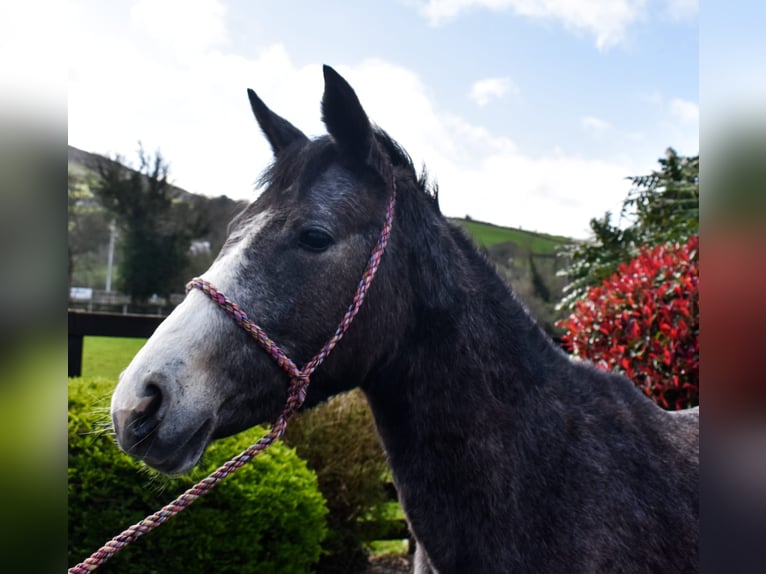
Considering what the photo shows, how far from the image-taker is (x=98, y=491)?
326 cm

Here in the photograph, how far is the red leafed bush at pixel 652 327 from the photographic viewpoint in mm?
4121

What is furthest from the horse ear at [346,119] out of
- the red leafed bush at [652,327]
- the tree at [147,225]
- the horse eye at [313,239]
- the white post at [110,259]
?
the white post at [110,259]

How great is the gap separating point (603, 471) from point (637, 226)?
9712mm

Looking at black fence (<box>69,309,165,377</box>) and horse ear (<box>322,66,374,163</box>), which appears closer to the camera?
horse ear (<box>322,66,374,163</box>)

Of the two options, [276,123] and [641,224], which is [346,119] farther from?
[641,224]

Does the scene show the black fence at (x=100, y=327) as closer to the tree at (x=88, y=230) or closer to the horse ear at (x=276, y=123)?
the horse ear at (x=276, y=123)

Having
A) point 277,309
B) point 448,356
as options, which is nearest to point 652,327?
point 448,356

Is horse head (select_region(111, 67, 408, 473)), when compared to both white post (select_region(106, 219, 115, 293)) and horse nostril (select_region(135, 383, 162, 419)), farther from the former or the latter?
white post (select_region(106, 219, 115, 293))

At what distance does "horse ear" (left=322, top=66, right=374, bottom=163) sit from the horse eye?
32cm

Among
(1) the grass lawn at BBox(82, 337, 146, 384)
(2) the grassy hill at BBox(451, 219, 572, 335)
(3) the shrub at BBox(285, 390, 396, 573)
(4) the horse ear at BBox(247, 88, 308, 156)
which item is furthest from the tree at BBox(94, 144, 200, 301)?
(4) the horse ear at BBox(247, 88, 308, 156)

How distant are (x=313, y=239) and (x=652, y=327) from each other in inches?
140

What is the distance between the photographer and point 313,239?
1.71m

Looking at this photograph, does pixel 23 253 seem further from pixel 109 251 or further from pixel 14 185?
pixel 109 251

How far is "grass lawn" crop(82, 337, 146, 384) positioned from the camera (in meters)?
12.1
